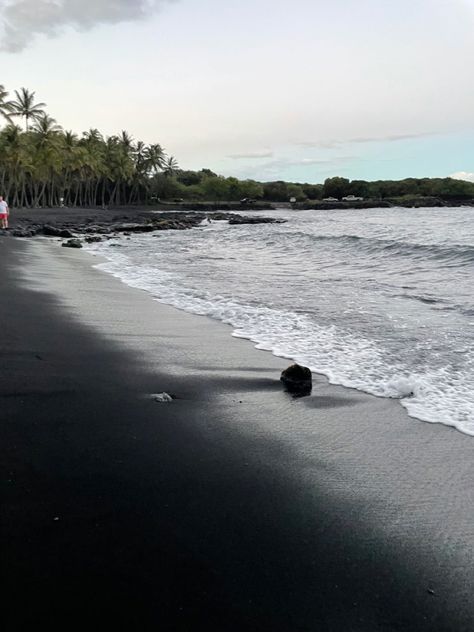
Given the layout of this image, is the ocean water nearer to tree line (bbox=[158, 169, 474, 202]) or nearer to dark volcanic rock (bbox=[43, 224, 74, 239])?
dark volcanic rock (bbox=[43, 224, 74, 239])

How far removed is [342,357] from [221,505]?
3346mm

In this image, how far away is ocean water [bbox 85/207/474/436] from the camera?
5.05 m

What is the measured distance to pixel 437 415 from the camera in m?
4.22

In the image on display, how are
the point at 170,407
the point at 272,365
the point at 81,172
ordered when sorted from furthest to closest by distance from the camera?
the point at 81,172 → the point at 272,365 → the point at 170,407

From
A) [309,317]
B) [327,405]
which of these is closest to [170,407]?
[327,405]

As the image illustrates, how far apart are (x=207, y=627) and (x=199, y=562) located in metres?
0.36

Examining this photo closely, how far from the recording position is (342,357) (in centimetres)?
584

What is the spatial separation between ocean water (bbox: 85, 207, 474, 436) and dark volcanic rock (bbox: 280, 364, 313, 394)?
1.40ft

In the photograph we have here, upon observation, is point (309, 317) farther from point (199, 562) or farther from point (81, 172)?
point (81, 172)

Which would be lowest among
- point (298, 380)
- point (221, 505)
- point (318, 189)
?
point (221, 505)

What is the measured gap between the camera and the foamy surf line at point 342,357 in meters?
4.43

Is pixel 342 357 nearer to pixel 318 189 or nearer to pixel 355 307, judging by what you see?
pixel 355 307

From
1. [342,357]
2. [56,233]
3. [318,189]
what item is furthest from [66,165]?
[318,189]

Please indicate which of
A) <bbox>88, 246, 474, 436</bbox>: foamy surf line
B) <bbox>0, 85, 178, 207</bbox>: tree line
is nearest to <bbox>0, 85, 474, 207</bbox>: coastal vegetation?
<bbox>0, 85, 178, 207</bbox>: tree line
